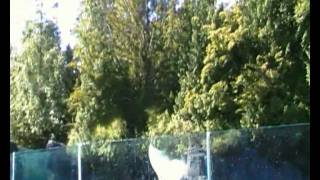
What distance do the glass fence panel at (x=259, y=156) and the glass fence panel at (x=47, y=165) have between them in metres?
0.88

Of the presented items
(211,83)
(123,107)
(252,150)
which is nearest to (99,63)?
(123,107)

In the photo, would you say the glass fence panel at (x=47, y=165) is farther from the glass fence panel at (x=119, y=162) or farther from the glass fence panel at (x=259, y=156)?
the glass fence panel at (x=259, y=156)

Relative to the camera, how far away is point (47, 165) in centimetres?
326

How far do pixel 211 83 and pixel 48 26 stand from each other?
4.15ft

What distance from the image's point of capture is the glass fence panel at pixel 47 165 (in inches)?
125

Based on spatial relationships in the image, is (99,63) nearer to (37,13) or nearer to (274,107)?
(37,13)

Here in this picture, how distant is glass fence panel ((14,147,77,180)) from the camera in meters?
3.19

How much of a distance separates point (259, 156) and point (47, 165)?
124 cm

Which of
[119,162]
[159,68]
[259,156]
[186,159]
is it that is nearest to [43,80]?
[159,68]

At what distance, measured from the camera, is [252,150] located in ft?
11.0

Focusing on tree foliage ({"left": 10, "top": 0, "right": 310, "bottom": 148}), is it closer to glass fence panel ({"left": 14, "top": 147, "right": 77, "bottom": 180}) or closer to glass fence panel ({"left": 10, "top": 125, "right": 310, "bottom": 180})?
glass fence panel ({"left": 10, "top": 125, "right": 310, "bottom": 180})

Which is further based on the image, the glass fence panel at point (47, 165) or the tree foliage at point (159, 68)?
the tree foliage at point (159, 68)

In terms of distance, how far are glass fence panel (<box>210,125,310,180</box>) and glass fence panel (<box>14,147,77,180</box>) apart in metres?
0.88

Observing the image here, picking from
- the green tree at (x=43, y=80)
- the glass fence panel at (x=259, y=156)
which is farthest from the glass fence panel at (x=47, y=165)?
the glass fence panel at (x=259, y=156)
